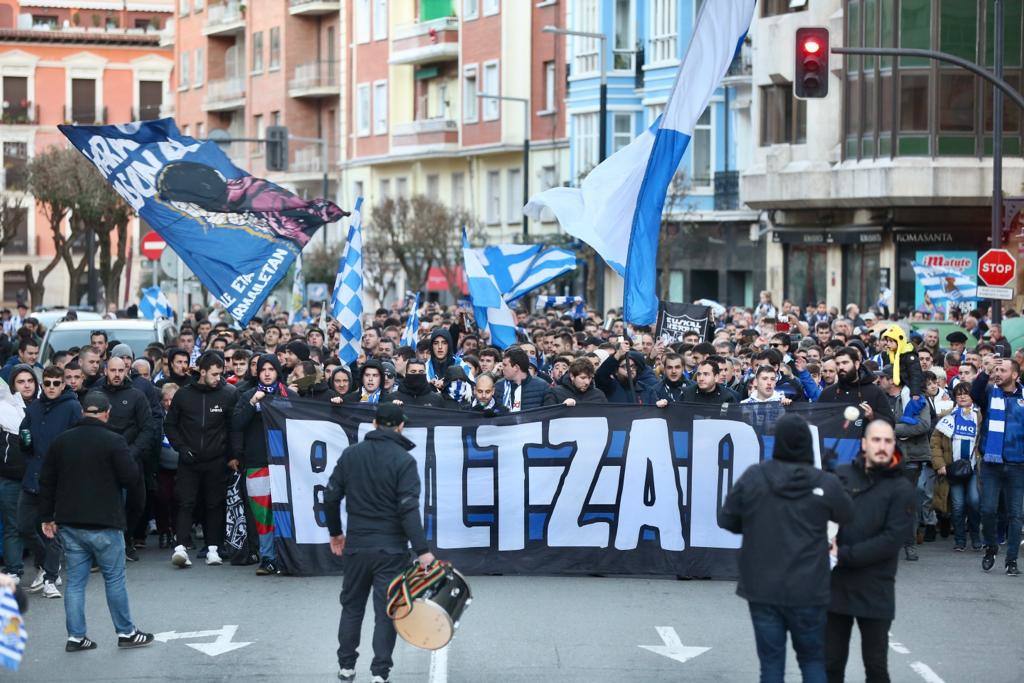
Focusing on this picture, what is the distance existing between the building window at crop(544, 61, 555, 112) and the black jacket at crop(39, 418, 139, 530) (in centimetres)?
4479

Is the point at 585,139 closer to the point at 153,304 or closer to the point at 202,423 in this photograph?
the point at 153,304

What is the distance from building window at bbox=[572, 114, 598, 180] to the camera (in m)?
51.2

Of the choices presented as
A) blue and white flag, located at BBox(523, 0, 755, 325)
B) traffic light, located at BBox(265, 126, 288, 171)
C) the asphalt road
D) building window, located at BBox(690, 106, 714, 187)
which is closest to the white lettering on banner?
the asphalt road

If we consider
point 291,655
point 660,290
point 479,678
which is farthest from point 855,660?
point 660,290

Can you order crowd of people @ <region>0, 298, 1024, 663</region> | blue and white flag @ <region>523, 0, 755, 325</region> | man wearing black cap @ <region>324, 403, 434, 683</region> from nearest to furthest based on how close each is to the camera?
man wearing black cap @ <region>324, 403, 434, 683</region>
crowd of people @ <region>0, 298, 1024, 663</region>
blue and white flag @ <region>523, 0, 755, 325</region>

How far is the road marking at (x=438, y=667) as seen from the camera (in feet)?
33.1

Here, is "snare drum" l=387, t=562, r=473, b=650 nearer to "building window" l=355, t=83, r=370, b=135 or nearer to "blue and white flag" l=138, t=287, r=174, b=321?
"blue and white flag" l=138, t=287, r=174, b=321

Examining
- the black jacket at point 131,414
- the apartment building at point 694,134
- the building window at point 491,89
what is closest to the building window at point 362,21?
the building window at point 491,89

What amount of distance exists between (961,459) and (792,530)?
25.1 ft

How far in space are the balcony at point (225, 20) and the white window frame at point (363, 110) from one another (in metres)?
Result: 10.8

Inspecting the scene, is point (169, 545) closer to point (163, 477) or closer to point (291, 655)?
point (163, 477)

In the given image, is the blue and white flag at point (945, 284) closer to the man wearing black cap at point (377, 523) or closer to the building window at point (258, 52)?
the man wearing black cap at point (377, 523)

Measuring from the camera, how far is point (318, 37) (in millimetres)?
70062

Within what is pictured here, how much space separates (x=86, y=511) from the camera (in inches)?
425
